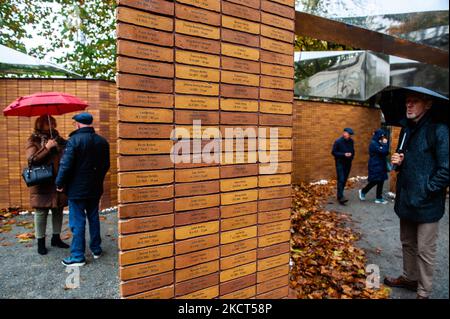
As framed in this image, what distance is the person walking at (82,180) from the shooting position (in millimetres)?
3088

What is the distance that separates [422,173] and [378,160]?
4.00 m

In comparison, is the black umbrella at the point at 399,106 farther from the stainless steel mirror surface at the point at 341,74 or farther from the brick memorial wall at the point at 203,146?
the stainless steel mirror surface at the point at 341,74

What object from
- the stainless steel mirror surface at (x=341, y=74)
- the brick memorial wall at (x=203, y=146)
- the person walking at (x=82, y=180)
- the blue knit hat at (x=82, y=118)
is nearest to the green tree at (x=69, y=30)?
the blue knit hat at (x=82, y=118)

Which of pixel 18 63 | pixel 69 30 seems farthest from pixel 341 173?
pixel 18 63

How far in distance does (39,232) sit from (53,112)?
1124mm

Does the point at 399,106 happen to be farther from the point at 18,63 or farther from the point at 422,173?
the point at 18,63

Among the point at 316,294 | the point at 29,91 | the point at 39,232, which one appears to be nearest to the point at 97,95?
the point at 29,91

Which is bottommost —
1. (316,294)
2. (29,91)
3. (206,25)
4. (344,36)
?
(316,294)

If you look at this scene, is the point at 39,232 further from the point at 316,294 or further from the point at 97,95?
the point at 316,294

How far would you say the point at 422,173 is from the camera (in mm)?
2623

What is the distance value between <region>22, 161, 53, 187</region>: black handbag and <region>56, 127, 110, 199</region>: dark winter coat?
11cm

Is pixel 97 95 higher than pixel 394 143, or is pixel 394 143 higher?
pixel 97 95

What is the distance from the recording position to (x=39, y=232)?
2600 millimetres
